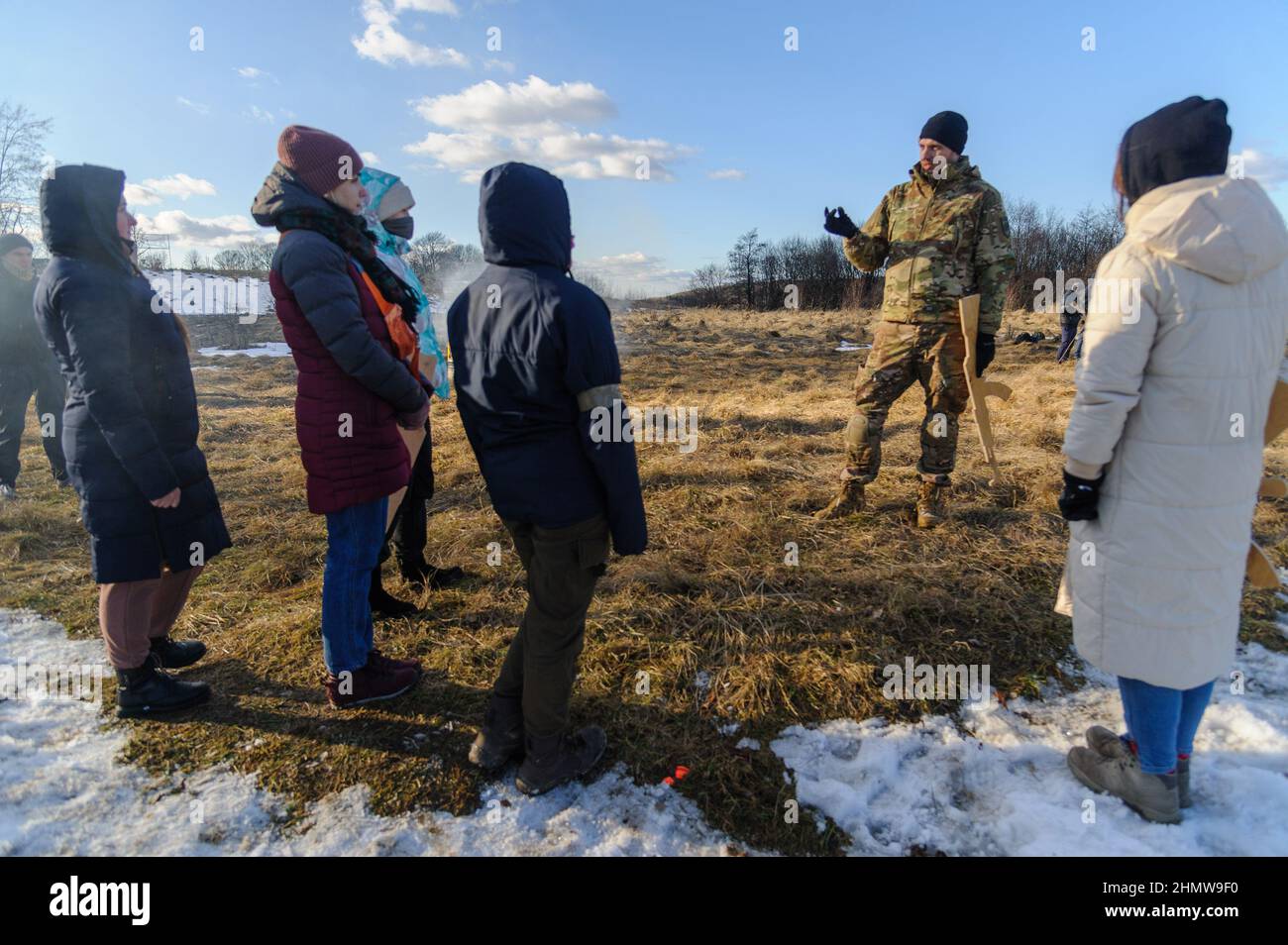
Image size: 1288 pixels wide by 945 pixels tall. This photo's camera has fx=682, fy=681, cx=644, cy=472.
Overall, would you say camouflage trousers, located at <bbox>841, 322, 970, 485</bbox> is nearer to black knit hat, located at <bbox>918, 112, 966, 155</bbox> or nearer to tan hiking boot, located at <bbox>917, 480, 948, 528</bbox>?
tan hiking boot, located at <bbox>917, 480, 948, 528</bbox>

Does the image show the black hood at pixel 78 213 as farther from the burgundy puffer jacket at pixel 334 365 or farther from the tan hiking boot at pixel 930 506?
the tan hiking boot at pixel 930 506

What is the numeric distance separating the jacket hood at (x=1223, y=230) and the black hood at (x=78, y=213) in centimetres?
349

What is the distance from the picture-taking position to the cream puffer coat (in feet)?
6.00

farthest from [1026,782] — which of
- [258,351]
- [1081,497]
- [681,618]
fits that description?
[258,351]

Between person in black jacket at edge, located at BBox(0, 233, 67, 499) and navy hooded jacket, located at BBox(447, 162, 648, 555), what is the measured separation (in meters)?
5.77

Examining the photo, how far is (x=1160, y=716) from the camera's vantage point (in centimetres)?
211

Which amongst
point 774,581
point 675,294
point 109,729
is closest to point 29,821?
point 109,729

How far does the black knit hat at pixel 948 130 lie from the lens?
3957 millimetres

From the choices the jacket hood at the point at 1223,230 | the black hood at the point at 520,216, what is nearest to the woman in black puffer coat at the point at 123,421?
the black hood at the point at 520,216

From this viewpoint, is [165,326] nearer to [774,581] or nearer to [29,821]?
[29,821]

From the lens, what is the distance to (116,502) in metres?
2.62

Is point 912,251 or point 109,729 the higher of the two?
point 912,251

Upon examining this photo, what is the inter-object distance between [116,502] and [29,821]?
1103 millimetres
